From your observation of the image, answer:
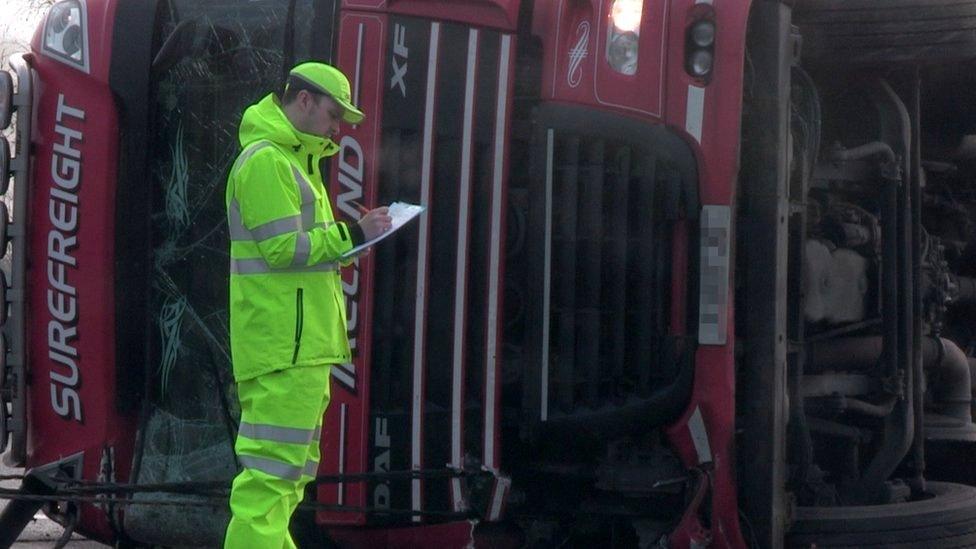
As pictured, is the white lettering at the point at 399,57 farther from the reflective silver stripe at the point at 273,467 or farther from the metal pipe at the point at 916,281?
the metal pipe at the point at 916,281

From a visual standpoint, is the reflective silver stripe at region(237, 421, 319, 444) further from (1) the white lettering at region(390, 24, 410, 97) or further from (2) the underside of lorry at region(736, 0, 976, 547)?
(2) the underside of lorry at region(736, 0, 976, 547)

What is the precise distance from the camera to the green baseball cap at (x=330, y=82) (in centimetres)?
409

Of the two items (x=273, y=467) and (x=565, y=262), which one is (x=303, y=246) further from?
(x=565, y=262)

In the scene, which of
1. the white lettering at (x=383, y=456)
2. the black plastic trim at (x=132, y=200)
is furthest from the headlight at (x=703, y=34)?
the black plastic trim at (x=132, y=200)

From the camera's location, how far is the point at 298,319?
4.12 metres

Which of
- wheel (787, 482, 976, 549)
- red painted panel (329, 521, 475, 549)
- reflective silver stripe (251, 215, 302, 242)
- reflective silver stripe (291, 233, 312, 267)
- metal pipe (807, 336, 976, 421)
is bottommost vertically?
red painted panel (329, 521, 475, 549)

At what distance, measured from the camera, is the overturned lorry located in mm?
4199

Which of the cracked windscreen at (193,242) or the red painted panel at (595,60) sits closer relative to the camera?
the red painted panel at (595,60)

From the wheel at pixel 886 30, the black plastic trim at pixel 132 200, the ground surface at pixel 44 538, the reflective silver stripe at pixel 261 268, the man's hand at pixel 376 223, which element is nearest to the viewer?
the man's hand at pixel 376 223

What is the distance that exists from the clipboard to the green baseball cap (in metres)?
0.27

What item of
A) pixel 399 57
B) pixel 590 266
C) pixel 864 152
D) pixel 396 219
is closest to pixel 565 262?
pixel 590 266

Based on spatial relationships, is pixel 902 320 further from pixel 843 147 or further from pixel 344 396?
pixel 344 396

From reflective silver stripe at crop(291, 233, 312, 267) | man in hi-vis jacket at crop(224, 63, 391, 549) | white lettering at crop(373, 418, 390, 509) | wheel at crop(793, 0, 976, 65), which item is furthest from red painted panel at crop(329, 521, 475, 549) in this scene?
wheel at crop(793, 0, 976, 65)

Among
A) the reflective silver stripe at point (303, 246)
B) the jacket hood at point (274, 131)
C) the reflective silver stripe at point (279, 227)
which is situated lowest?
the reflective silver stripe at point (303, 246)
